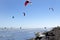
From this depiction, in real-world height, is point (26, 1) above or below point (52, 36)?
above

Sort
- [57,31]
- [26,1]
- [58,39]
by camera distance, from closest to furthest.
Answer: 1. [26,1]
2. [58,39]
3. [57,31]

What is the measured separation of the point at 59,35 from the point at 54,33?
1.89 metres

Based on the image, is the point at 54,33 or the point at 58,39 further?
the point at 54,33

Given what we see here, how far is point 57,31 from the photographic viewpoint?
3078cm

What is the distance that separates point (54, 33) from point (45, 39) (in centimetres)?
205

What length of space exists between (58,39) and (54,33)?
2513mm

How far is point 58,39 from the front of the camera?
2878 cm

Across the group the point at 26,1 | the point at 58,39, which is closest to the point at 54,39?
the point at 58,39

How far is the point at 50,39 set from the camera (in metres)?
30.2

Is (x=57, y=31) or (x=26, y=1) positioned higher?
(x=26, y=1)

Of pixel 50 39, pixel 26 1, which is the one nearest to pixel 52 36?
pixel 50 39

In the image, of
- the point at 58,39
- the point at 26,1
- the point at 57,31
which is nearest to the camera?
the point at 26,1

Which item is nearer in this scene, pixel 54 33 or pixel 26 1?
pixel 26 1

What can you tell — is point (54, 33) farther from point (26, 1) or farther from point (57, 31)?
point (26, 1)
